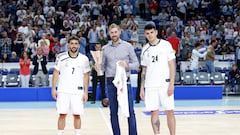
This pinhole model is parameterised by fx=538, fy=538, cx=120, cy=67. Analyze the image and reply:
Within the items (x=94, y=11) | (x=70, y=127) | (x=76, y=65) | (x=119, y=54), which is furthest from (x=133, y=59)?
(x=94, y=11)

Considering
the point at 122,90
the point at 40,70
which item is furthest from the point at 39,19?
the point at 122,90

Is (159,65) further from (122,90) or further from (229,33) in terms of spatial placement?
(229,33)

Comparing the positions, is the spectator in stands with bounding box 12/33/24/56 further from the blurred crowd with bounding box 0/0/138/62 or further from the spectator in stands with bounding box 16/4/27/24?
the spectator in stands with bounding box 16/4/27/24

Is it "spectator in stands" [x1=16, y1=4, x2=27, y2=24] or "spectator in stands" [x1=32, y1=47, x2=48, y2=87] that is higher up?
"spectator in stands" [x1=16, y1=4, x2=27, y2=24]

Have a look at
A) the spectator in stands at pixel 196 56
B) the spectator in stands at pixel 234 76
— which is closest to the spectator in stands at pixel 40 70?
the spectator in stands at pixel 196 56

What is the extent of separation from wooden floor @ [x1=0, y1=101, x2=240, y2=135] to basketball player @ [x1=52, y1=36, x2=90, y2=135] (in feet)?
5.81

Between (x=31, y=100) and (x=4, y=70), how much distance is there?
246 cm

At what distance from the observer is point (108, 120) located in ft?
41.7

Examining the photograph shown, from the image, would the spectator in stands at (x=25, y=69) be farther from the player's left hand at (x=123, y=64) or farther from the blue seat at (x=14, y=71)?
the player's left hand at (x=123, y=64)

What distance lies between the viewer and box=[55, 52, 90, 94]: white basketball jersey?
8875 millimetres

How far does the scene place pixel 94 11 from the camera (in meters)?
23.5

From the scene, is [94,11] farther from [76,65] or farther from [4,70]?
[76,65]

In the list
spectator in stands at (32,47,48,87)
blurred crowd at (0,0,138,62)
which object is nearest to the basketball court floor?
spectator in stands at (32,47,48,87)

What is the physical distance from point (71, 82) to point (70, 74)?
0.14 m
